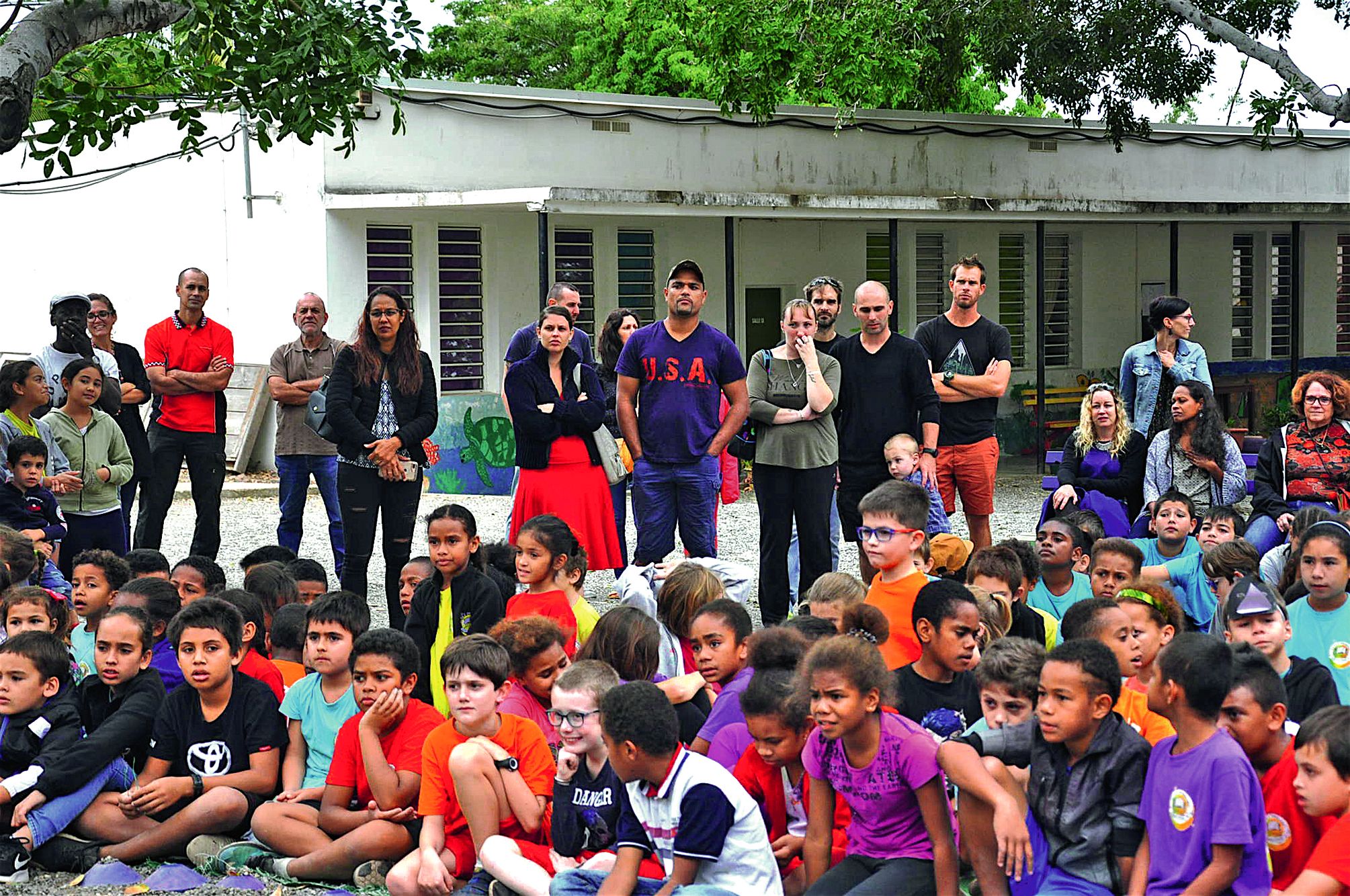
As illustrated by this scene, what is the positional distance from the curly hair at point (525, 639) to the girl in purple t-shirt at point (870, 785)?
1.29 meters

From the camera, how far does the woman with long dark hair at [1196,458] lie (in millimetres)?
8258

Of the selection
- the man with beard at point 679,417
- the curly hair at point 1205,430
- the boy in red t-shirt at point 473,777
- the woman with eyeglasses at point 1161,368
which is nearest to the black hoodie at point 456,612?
the boy in red t-shirt at point 473,777

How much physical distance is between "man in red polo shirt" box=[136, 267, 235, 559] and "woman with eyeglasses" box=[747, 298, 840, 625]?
3409 mm

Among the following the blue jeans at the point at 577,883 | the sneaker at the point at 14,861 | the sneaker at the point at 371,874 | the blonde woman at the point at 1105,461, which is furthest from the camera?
the blonde woman at the point at 1105,461

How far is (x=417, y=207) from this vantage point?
1642 centimetres

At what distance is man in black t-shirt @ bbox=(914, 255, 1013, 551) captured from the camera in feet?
27.9

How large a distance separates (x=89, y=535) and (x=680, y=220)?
37.0 feet

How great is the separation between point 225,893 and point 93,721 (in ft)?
3.55

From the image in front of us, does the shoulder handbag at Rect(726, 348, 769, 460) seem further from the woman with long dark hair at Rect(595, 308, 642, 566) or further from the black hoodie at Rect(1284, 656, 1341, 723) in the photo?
the black hoodie at Rect(1284, 656, 1341, 723)

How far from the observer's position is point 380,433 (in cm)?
811

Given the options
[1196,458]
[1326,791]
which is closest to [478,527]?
[1196,458]

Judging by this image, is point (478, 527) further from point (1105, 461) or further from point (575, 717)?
point (575, 717)

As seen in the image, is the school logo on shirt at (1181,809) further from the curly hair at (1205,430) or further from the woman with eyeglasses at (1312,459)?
the curly hair at (1205,430)

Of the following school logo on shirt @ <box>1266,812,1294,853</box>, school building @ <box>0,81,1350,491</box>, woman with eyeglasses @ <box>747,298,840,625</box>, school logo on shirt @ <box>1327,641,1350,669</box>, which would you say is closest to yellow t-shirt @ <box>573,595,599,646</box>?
woman with eyeglasses @ <box>747,298,840,625</box>
